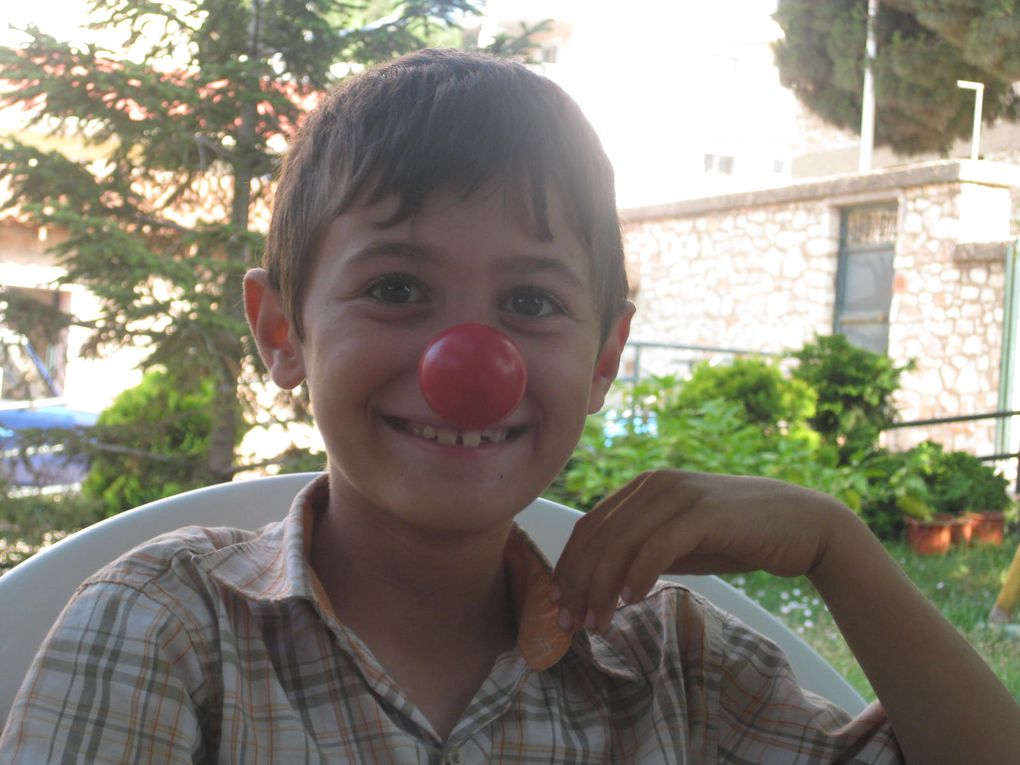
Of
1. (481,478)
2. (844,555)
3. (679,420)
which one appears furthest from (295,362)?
(679,420)

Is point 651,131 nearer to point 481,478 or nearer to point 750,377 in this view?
point 750,377

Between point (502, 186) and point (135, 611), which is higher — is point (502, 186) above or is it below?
above

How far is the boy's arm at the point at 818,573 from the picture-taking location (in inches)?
40.2

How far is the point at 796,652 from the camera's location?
4.57ft

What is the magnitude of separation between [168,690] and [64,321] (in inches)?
114

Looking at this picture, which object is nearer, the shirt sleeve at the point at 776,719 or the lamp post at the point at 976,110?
the shirt sleeve at the point at 776,719

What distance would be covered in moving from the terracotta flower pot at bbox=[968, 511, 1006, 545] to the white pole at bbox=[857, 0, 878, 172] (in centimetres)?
324

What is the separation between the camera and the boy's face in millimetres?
979

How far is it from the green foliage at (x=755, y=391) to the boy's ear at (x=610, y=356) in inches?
157

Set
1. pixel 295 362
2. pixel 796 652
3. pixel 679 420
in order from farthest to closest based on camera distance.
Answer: pixel 679 420 < pixel 796 652 < pixel 295 362

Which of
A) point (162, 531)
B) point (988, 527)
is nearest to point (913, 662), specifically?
point (162, 531)

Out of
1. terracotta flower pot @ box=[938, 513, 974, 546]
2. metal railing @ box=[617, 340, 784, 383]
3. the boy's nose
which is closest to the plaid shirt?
the boy's nose

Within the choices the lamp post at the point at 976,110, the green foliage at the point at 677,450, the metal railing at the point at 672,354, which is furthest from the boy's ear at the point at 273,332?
the metal railing at the point at 672,354

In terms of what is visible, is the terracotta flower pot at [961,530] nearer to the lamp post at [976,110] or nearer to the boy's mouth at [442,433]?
the lamp post at [976,110]
